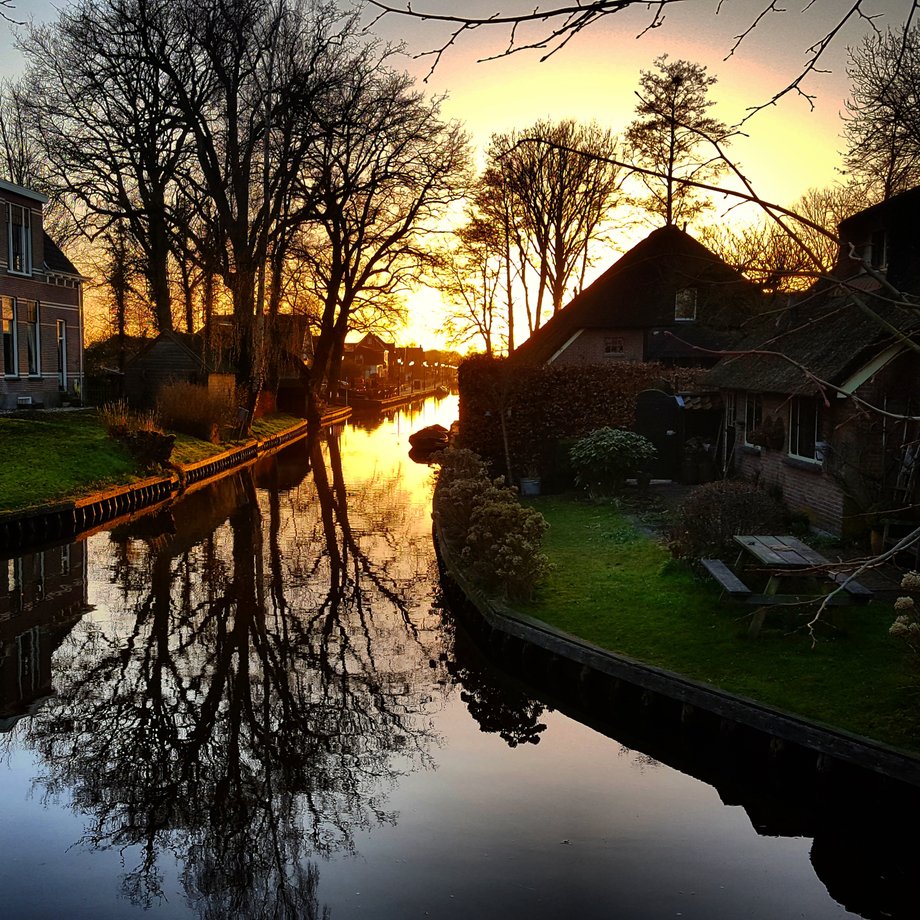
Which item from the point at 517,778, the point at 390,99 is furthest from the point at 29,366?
the point at 517,778

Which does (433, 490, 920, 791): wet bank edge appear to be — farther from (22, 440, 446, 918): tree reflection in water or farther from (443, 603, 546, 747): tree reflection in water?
(22, 440, 446, 918): tree reflection in water

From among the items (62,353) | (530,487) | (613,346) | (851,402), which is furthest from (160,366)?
(851,402)

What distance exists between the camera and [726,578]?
10875mm

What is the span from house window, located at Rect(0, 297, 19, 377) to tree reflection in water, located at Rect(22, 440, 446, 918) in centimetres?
1817

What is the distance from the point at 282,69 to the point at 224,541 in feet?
76.4

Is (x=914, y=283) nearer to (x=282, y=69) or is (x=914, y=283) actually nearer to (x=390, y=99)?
(x=282, y=69)

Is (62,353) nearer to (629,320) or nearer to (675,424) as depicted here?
(629,320)

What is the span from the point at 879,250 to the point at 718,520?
665 centimetres

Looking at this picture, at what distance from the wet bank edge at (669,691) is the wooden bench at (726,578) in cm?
138

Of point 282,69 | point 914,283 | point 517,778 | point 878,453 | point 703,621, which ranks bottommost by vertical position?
point 517,778

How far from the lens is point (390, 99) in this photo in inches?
1614

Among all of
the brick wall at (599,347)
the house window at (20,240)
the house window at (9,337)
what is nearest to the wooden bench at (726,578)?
the brick wall at (599,347)

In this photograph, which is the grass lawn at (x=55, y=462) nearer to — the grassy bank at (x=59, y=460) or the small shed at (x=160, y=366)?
the grassy bank at (x=59, y=460)

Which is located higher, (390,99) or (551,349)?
(390,99)
